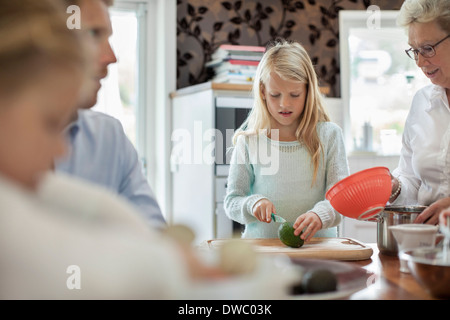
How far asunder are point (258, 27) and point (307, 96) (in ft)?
4.60

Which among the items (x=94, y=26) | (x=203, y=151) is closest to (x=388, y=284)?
(x=94, y=26)

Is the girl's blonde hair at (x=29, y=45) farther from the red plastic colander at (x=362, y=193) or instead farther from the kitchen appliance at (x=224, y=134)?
the kitchen appliance at (x=224, y=134)

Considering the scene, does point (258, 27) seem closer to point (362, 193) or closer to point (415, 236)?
point (362, 193)

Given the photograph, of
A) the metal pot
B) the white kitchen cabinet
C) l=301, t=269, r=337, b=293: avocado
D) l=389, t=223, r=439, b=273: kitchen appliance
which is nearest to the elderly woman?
the metal pot

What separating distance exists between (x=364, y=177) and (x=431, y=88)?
63cm

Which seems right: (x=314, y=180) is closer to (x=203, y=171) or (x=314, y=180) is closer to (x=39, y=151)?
(x=203, y=171)

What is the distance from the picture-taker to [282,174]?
1.48 m

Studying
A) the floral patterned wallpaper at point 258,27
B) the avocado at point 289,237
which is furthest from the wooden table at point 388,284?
the floral patterned wallpaper at point 258,27

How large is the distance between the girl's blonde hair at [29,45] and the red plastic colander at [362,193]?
27.7 inches

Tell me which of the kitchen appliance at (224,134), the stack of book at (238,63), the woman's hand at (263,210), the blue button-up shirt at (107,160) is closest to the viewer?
the blue button-up shirt at (107,160)

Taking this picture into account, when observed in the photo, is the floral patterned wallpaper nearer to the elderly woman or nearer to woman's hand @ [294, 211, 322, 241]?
the elderly woman

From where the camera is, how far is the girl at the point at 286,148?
1.41m

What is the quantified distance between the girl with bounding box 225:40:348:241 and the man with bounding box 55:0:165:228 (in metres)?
0.77
